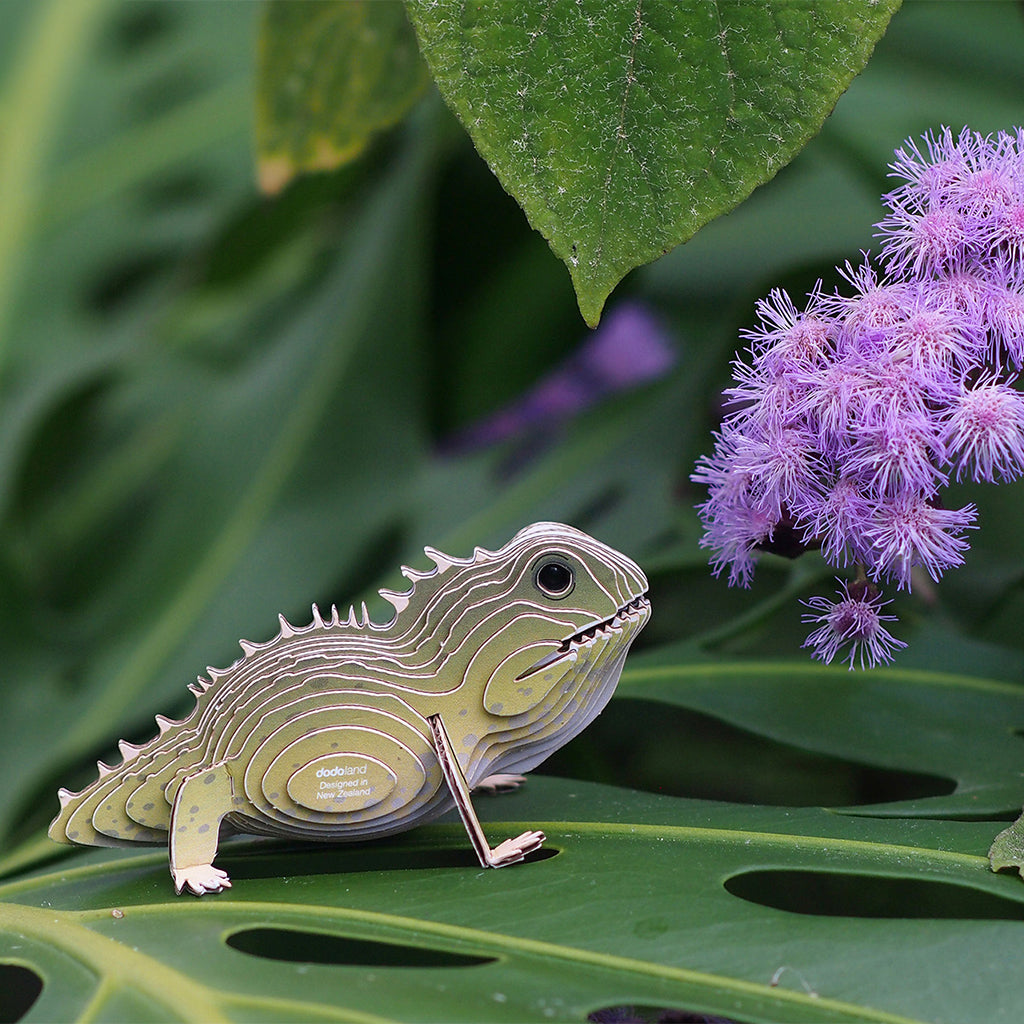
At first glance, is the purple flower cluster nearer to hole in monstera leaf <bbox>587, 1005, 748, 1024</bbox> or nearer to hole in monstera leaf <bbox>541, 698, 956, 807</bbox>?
hole in monstera leaf <bbox>587, 1005, 748, 1024</bbox>

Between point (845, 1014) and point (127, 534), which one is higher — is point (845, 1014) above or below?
below

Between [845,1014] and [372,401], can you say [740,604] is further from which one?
[845,1014]

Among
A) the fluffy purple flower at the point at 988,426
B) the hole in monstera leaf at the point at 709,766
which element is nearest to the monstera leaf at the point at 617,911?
the hole in monstera leaf at the point at 709,766

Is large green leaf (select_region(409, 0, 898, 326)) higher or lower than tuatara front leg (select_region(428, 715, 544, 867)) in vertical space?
higher

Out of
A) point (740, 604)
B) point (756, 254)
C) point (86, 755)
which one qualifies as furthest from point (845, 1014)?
point (756, 254)

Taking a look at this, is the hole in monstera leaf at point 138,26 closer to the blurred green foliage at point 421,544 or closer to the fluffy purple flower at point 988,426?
the blurred green foliage at point 421,544

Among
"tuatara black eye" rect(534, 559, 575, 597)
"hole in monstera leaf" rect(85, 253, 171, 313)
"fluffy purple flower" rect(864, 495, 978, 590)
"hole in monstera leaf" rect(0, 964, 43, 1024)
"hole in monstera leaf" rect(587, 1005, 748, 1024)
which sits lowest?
"hole in monstera leaf" rect(587, 1005, 748, 1024)

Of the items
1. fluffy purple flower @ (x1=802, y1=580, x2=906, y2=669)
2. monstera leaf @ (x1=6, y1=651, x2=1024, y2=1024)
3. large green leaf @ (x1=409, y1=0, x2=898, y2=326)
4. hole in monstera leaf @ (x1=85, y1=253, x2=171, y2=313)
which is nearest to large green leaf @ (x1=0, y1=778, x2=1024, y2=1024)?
monstera leaf @ (x1=6, y1=651, x2=1024, y2=1024)
